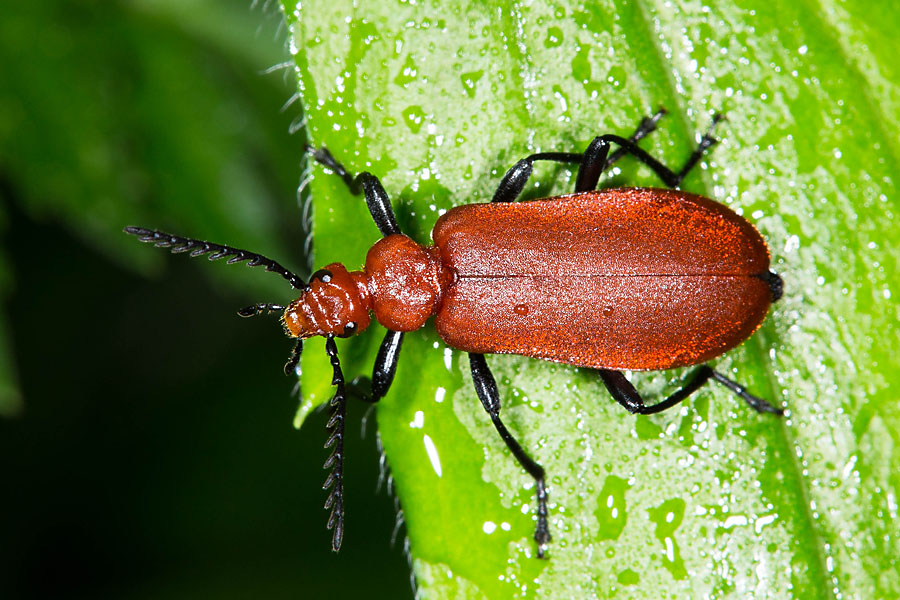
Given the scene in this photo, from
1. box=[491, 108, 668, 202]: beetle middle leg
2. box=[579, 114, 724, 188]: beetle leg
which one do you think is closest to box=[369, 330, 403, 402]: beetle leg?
box=[491, 108, 668, 202]: beetle middle leg

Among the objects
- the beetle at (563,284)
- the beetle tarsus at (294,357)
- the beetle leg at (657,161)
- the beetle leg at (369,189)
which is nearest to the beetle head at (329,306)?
the beetle at (563,284)

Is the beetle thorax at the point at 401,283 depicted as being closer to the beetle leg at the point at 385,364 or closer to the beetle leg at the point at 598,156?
the beetle leg at the point at 385,364

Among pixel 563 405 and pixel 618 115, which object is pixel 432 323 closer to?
pixel 563 405

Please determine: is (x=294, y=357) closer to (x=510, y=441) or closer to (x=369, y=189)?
(x=369, y=189)

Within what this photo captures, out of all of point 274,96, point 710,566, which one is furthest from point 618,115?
point 274,96

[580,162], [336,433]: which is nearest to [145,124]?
[336,433]

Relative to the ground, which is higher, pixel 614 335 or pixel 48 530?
pixel 614 335

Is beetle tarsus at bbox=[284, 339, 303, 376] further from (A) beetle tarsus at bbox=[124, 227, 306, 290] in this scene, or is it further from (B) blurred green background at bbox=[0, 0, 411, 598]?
(B) blurred green background at bbox=[0, 0, 411, 598]
